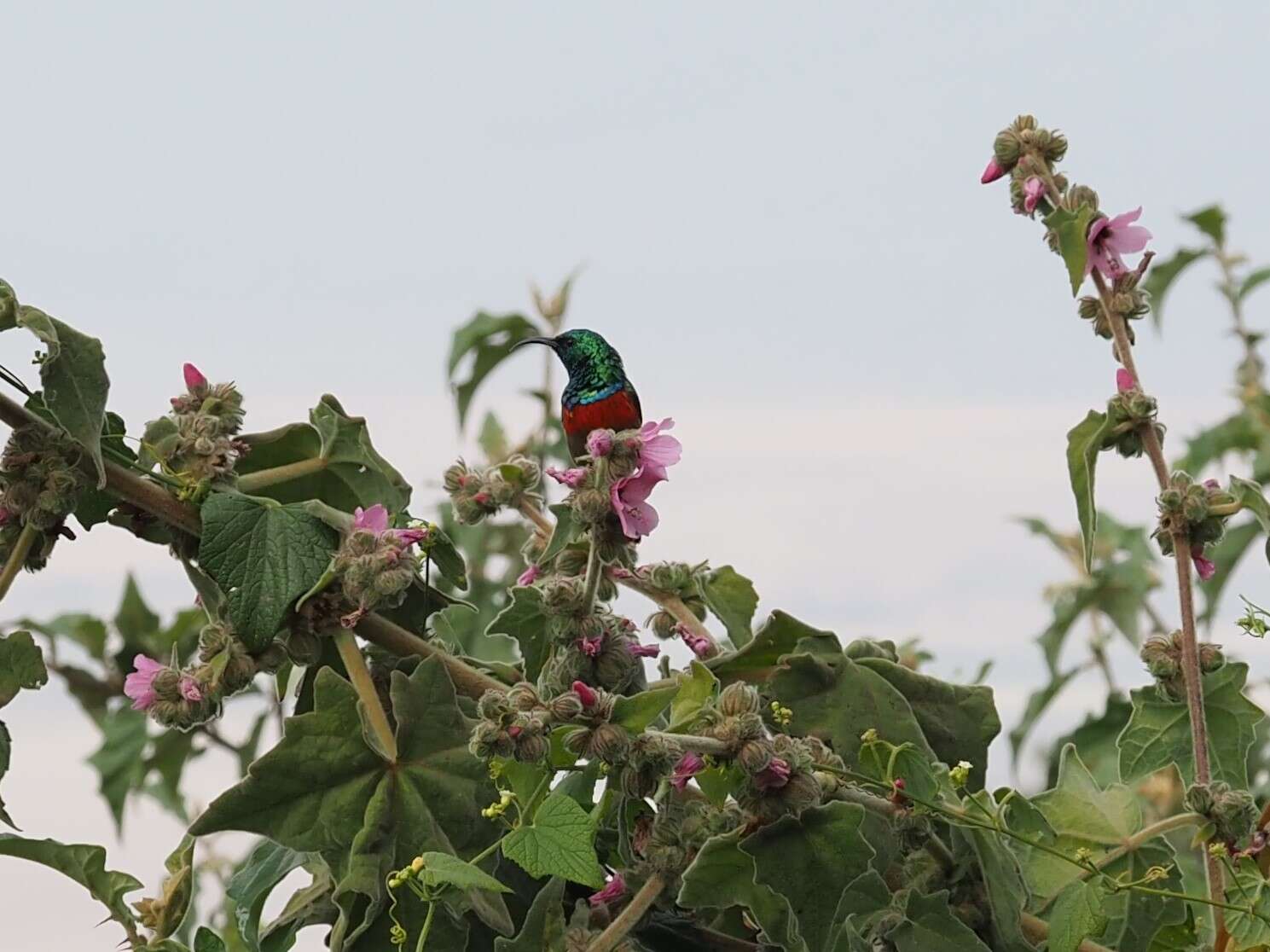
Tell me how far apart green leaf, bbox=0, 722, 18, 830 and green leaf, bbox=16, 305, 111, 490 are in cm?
20

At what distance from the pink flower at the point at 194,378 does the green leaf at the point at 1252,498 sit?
0.69 meters

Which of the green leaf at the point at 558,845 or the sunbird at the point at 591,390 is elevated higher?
the sunbird at the point at 591,390

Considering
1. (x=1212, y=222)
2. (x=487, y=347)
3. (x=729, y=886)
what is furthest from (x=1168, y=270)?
(x=729, y=886)

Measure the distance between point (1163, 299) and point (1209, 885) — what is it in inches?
49.0

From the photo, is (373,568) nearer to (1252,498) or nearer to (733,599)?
(733,599)

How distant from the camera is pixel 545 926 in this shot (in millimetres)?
921

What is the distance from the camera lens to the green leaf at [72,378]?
866 millimetres

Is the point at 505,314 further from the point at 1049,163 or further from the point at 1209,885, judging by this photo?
the point at 1209,885

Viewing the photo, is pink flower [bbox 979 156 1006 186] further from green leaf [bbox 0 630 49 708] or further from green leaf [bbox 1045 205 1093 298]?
green leaf [bbox 0 630 49 708]

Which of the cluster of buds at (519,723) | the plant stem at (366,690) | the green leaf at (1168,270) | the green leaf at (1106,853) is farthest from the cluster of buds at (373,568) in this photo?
the green leaf at (1168,270)

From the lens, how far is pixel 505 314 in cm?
173

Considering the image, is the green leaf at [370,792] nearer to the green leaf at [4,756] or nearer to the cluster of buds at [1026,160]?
the green leaf at [4,756]

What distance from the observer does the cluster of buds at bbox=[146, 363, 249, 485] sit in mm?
992

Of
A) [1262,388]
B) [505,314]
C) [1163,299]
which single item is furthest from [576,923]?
[1262,388]
